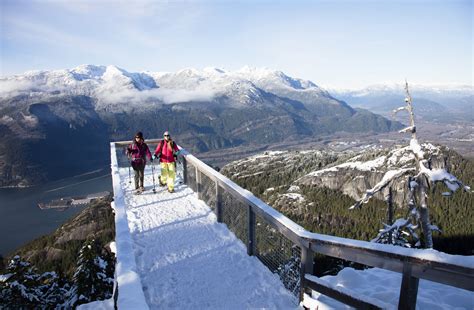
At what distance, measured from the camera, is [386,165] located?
7819 centimetres

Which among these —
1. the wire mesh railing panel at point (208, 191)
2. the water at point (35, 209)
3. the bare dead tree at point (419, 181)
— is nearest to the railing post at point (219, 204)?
the wire mesh railing panel at point (208, 191)

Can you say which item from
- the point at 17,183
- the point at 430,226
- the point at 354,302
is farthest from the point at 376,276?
the point at 17,183

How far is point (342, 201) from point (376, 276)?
87.7 m

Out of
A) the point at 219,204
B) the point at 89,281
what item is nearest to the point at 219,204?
the point at 219,204

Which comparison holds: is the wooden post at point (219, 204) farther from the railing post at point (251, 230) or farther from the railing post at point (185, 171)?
the railing post at point (185, 171)

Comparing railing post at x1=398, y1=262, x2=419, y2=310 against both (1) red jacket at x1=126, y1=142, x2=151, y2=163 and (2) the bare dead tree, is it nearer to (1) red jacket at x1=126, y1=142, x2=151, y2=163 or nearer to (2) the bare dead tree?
(2) the bare dead tree

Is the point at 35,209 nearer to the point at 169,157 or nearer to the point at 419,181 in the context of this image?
the point at 169,157

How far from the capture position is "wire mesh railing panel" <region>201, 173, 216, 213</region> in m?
9.37

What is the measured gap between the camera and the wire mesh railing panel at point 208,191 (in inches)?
369

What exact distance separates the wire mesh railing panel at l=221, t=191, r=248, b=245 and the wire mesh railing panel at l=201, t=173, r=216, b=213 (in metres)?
0.72

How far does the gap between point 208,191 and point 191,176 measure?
75.6 inches

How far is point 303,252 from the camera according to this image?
4.72 m

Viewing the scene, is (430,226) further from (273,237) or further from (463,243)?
(463,243)

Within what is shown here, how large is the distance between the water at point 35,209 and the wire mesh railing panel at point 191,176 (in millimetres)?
88180
